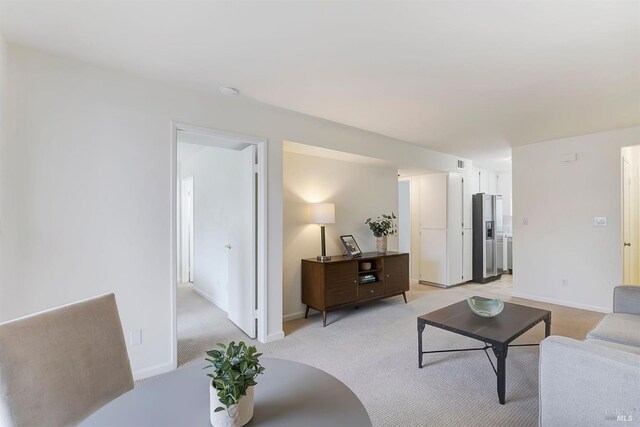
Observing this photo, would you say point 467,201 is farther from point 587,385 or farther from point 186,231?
point 186,231

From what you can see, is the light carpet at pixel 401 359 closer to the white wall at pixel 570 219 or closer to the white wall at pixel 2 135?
the white wall at pixel 570 219

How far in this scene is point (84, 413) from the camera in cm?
118

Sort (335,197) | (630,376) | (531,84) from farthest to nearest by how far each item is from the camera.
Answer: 1. (335,197)
2. (531,84)
3. (630,376)

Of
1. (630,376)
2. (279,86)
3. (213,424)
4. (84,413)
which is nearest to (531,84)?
(279,86)

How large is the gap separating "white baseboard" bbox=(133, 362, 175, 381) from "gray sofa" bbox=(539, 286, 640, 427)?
8.55 feet

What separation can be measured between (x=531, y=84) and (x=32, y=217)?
394 cm

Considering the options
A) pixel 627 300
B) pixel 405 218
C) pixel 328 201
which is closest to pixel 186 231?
pixel 328 201

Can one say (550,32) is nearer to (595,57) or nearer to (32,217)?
(595,57)

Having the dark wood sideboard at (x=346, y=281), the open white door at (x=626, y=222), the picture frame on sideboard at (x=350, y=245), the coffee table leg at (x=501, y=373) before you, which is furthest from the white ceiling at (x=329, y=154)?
the open white door at (x=626, y=222)

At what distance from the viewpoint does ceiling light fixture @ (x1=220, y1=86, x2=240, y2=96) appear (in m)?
2.68

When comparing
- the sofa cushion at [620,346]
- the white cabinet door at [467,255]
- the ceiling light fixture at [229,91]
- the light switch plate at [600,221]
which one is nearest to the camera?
the sofa cushion at [620,346]

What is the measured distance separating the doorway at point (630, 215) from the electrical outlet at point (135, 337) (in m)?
5.59

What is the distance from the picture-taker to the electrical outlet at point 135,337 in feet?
8.04

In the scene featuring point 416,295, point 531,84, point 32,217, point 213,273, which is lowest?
point 416,295
